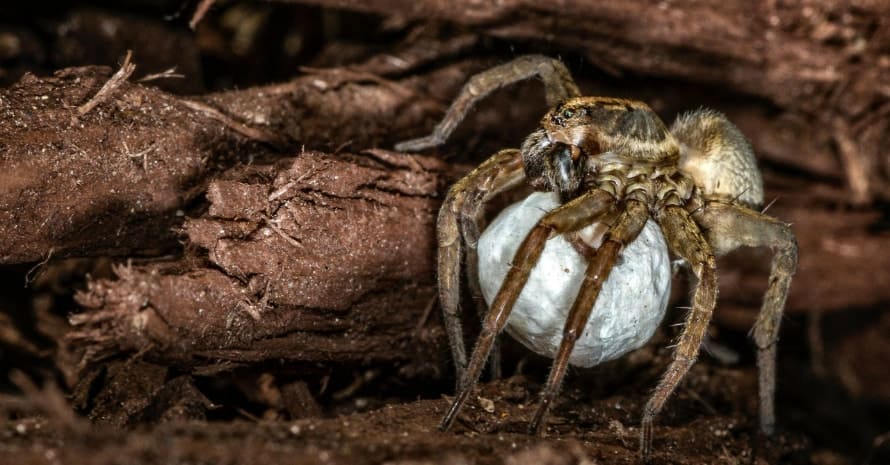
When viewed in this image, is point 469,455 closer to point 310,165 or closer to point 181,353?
point 181,353

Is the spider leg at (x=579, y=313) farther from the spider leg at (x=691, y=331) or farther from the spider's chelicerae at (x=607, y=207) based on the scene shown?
the spider leg at (x=691, y=331)

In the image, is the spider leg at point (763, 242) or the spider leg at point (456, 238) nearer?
the spider leg at point (456, 238)

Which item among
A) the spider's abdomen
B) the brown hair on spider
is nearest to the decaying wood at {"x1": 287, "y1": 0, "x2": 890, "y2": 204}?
the spider's abdomen

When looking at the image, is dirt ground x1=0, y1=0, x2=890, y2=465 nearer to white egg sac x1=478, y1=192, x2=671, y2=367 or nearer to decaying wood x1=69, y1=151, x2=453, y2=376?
decaying wood x1=69, y1=151, x2=453, y2=376

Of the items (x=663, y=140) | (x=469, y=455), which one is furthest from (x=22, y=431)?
(x=663, y=140)

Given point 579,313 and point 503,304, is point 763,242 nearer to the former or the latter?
point 579,313


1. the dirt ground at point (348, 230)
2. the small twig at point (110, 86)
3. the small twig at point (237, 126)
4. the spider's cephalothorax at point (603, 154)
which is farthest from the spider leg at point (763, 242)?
the small twig at point (110, 86)
